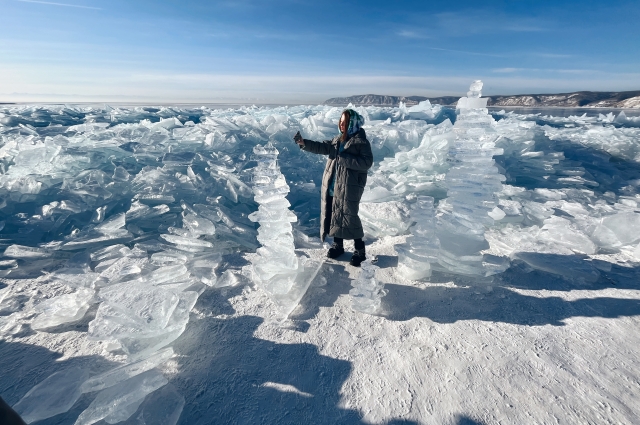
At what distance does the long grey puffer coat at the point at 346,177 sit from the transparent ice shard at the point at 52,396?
2232 millimetres

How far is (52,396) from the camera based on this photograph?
1.80 m

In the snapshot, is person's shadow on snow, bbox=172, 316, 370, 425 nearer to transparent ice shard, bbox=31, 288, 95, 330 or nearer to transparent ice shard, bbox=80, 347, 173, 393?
transparent ice shard, bbox=80, 347, 173, 393

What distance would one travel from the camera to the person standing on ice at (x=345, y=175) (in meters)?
3.05

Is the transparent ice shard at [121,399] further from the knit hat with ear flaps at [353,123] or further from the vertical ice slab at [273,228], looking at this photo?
the knit hat with ear flaps at [353,123]

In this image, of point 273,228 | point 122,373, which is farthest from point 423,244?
point 122,373

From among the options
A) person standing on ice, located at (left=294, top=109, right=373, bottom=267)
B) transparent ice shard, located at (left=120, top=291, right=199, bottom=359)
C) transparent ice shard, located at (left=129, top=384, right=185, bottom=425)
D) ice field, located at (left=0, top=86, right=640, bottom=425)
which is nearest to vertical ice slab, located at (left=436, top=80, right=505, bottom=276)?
ice field, located at (left=0, top=86, right=640, bottom=425)

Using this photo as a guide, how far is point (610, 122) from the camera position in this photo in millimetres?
13562

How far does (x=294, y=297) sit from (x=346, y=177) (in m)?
1.19

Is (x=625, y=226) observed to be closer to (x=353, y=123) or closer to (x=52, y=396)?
(x=353, y=123)

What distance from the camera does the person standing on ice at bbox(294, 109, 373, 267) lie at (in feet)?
10.0

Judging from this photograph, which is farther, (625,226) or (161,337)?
(625,226)

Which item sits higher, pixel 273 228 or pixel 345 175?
pixel 345 175

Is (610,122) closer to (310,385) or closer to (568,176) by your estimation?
(568,176)

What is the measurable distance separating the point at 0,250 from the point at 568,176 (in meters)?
9.01
